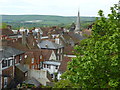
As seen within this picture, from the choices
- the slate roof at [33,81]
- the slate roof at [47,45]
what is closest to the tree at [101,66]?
the slate roof at [33,81]

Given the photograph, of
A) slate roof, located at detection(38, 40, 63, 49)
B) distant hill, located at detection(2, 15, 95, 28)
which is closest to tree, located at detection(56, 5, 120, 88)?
distant hill, located at detection(2, 15, 95, 28)

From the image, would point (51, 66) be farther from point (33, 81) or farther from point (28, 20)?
point (28, 20)

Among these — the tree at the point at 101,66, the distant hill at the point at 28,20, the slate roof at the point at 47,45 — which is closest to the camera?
the tree at the point at 101,66

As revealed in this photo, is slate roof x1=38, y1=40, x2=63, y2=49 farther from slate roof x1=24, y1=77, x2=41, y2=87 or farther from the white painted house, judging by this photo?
slate roof x1=24, y1=77, x2=41, y2=87

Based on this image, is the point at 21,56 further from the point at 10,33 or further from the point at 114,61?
the point at 10,33

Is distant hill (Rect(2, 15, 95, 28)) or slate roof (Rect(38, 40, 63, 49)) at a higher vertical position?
distant hill (Rect(2, 15, 95, 28))

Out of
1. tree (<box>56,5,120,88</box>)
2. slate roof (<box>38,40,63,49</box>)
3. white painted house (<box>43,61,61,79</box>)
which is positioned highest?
tree (<box>56,5,120,88</box>)

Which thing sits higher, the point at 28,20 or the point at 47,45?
the point at 28,20

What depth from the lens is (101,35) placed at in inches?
342

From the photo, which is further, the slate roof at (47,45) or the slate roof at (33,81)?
the slate roof at (47,45)

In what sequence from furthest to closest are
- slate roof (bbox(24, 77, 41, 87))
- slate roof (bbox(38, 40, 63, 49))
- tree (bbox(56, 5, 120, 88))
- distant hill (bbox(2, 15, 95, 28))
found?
slate roof (bbox(38, 40, 63, 49)), slate roof (bbox(24, 77, 41, 87)), distant hill (bbox(2, 15, 95, 28)), tree (bbox(56, 5, 120, 88))

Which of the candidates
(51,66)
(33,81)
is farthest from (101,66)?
(51,66)

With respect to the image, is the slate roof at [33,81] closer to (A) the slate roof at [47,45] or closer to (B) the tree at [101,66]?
(B) the tree at [101,66]

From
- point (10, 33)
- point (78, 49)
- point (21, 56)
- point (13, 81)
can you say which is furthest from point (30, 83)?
point (10, 33)
